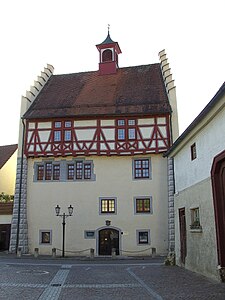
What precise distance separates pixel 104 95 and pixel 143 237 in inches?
473

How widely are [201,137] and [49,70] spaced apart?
965 inches

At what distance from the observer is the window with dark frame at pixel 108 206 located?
91.7 feet

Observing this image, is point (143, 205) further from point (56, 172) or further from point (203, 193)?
point (203, 193)

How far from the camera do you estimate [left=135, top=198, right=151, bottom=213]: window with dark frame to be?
2769 centimetres

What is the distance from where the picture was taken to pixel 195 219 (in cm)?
1569

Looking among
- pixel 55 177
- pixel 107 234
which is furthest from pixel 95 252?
pixel 55 177

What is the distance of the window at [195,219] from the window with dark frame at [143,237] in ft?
38.5

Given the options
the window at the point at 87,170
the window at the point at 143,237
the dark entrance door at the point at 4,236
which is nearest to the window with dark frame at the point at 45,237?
the dark entrance door at the point at 4,236

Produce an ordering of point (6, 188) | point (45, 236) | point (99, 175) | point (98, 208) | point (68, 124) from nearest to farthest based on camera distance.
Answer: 1. point (98, 208)
2. point (45, 236)
3. point (99, 175)
4. point (68, 124)
5. point (6, 188)

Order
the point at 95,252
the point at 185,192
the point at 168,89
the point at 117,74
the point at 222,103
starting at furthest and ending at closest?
the point at 117,74 → the point at 168,89 → the point at 95,252 → the point at 185,192 → the point at 222,103

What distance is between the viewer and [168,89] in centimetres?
2936

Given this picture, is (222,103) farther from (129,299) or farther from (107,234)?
(107,234)

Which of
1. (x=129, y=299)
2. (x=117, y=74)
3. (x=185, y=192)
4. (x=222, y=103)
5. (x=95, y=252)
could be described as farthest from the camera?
(x=117, y=74)

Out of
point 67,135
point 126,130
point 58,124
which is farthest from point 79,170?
point 126,130
